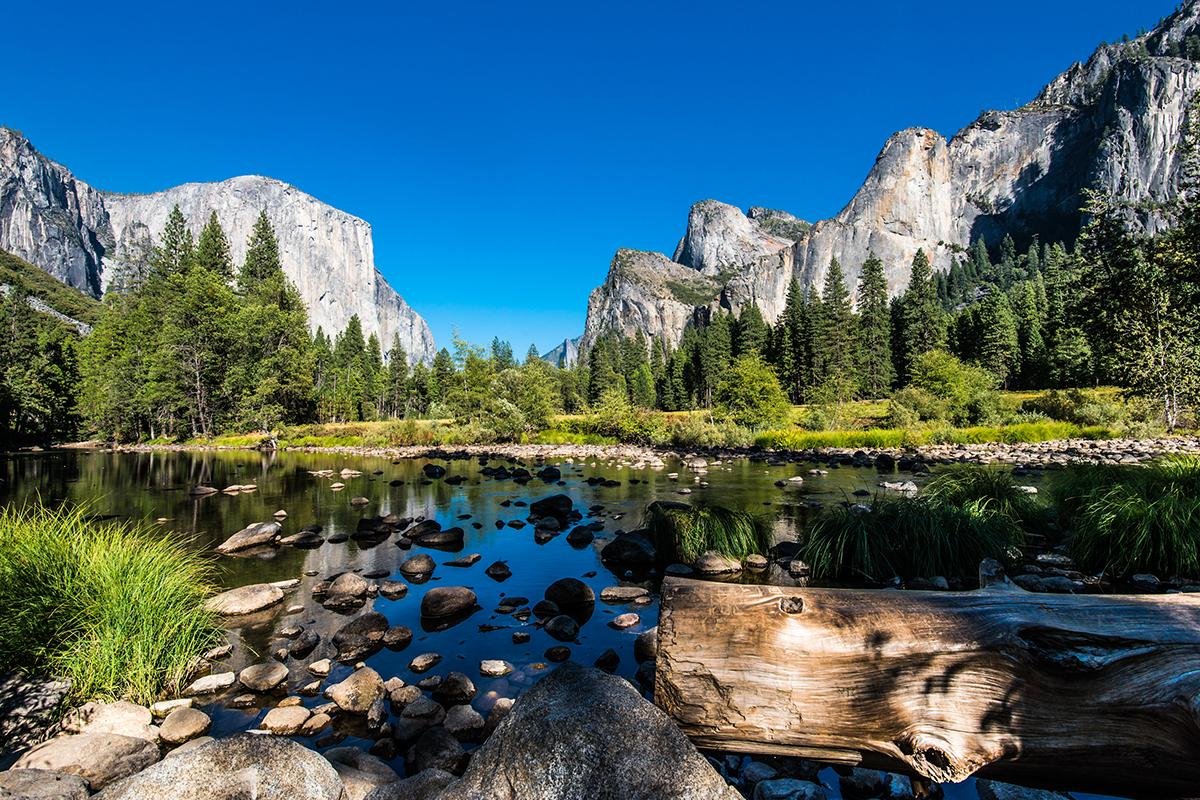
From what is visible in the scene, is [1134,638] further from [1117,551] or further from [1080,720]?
[1117,551]

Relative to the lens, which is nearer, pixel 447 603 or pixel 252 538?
pixel 447 603

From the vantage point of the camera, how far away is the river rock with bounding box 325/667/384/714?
6062 millimetres

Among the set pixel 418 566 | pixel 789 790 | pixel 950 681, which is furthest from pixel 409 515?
pixel 950 681

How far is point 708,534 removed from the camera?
11.6 meters

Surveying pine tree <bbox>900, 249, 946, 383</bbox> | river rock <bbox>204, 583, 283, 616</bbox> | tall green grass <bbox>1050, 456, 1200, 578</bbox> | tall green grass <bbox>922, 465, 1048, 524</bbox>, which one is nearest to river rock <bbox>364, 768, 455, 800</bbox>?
river rock <bbox>204, 583, 283, 616</bbox>

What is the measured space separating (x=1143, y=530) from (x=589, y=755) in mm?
10246

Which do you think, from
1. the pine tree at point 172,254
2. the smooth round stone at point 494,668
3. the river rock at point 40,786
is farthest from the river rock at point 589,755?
the pine tree at point 172,254

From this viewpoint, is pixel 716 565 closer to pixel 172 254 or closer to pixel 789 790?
pixel 789 790

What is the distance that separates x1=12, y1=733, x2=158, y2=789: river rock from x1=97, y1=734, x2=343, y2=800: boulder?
2.06 m

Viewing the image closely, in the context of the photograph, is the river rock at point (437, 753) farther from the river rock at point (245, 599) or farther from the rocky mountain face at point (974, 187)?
the rocky mountain face at point (974, 187)

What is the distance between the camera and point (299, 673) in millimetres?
7023

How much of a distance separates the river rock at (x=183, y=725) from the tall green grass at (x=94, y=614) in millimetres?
707

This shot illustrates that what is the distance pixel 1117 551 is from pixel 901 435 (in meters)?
30.8

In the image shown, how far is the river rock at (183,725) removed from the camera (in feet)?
17.7
